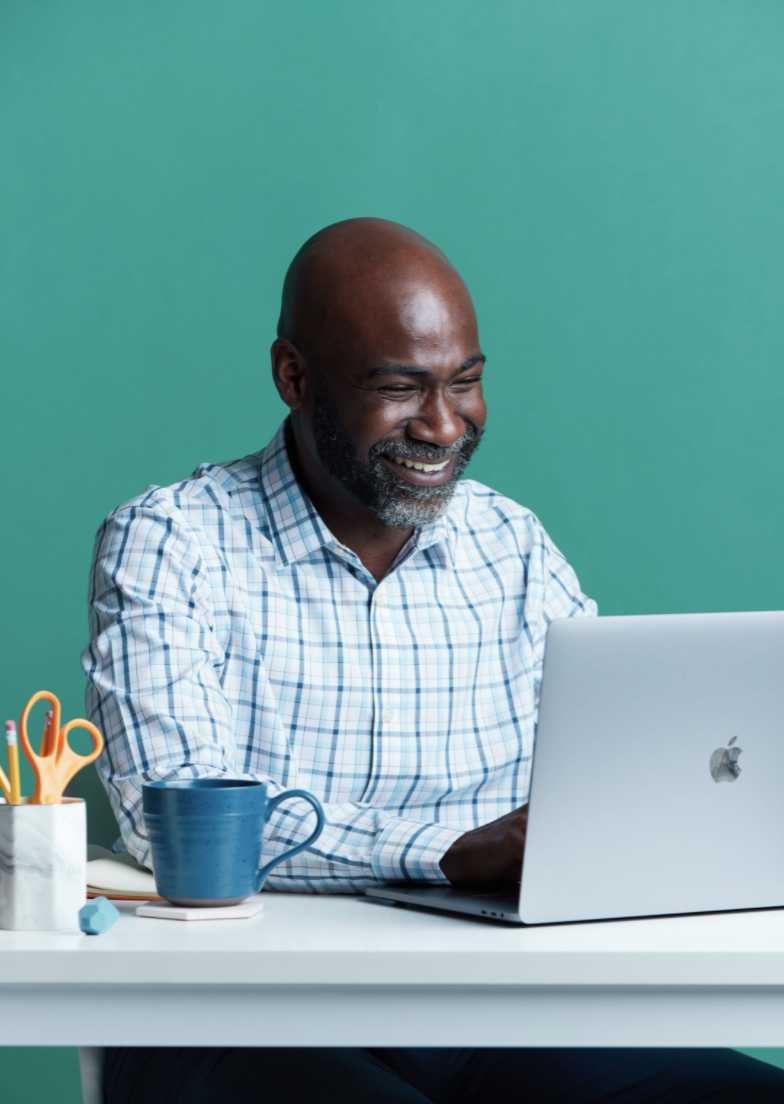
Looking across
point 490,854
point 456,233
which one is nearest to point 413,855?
point 490,854

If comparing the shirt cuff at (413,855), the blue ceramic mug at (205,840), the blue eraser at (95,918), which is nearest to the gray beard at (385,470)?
the shirt cuff at (413,855)

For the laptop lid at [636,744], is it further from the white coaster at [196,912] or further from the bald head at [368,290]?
the bald head at [368,290]

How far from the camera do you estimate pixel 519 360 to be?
237 cm

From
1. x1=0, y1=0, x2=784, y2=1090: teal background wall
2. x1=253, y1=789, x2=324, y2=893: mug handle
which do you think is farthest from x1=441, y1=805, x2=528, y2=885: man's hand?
x1=0, y1=0, x2=784, y2=1090: teal background wall

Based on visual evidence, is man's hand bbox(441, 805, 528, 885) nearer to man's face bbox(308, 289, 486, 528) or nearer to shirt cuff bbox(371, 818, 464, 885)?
shirt cuff bbox(371, 818, 464, 885)

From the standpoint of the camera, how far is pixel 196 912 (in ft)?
3.04

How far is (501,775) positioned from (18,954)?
0.87 meters

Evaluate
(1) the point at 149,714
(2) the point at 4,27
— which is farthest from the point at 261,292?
(1) the point at 149,714

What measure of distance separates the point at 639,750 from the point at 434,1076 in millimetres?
504

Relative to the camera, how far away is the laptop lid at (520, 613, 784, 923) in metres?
0.88

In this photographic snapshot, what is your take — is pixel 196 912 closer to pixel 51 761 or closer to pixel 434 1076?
pixel 51 761

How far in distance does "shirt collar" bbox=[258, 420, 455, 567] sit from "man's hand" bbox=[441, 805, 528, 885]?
0.56m

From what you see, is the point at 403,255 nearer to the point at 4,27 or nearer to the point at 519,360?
the point at 519,360

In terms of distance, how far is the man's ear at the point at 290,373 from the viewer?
5.40 ft
